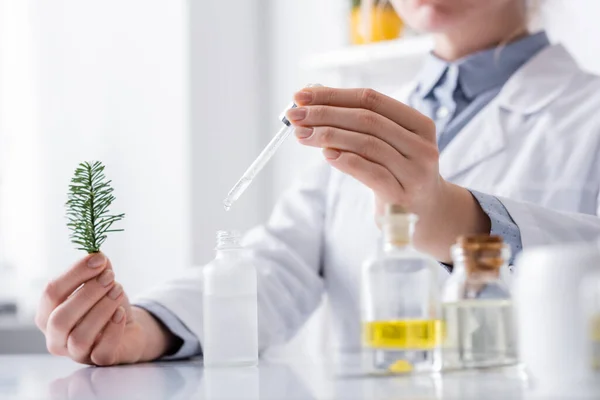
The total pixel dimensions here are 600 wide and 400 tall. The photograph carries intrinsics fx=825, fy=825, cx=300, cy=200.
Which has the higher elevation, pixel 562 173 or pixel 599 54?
pixel 599 54

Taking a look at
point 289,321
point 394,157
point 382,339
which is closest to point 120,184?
point 289,321

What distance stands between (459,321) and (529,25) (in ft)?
3.69

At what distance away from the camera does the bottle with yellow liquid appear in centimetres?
68

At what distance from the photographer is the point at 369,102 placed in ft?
3.05

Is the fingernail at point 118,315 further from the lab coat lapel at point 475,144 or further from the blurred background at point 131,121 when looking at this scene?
the blurred background at point 131,121

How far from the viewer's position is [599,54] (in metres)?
1.97

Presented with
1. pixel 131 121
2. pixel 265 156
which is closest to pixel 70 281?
pixel 265 156

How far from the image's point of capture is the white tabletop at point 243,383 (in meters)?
0.65

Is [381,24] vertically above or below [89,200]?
above

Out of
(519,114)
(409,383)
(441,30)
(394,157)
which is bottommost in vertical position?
(409,383)

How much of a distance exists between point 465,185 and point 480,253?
768mm

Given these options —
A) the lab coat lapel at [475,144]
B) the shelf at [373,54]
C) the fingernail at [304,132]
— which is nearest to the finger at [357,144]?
the fingernail at [304,132]

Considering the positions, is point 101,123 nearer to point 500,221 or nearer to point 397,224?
point 500,221

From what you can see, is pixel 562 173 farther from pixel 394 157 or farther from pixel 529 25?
pixel 394 157
